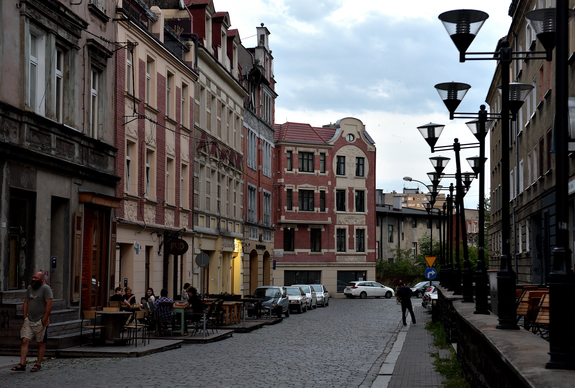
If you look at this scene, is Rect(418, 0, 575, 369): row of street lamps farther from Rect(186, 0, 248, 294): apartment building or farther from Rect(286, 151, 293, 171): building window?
Rect(286, 151, 293, 171): building window

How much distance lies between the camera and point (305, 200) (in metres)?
71.6

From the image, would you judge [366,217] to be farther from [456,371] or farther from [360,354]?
[456,371]

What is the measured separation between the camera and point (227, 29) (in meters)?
44.8

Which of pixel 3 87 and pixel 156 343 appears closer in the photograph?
pixel 3 87

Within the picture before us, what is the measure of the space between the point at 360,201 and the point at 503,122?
207ft

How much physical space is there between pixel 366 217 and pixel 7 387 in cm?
6318

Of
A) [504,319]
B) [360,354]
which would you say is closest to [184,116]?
[360,354]

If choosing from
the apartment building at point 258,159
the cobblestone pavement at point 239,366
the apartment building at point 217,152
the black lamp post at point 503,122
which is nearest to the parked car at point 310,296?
the apartment building at point 217,152

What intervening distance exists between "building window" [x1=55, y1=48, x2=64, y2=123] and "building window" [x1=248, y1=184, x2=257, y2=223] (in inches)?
1141

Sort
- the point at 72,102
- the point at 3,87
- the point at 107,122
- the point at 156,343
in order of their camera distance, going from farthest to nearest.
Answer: the point at 107,122, the point at 72,102, the point at 156,343, the point at 3,87

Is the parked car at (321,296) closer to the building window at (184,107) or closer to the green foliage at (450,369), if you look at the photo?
the building window at (184,107)

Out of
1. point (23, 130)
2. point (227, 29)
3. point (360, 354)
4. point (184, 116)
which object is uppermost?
point (227, 29)

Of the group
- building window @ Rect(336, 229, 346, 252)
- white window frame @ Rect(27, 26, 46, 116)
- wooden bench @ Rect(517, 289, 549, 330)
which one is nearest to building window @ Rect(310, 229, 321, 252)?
building window @ Rect(336, 229, 346, 252)

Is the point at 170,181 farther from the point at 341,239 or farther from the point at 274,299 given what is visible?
the point at 341,239
